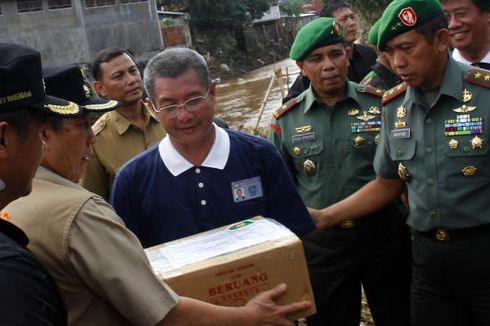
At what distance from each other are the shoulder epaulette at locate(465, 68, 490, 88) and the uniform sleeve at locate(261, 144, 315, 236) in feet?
2.85

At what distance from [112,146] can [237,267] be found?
1.93 m

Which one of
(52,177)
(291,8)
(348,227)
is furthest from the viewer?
(291,8)

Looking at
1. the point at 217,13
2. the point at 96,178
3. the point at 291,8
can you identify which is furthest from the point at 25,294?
the point at 291,8

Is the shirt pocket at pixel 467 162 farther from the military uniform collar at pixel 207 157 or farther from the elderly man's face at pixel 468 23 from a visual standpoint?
the elderly man's face at pixel 468 23

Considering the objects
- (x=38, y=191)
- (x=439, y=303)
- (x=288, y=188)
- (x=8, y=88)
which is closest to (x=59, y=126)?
(x=38, y=191)

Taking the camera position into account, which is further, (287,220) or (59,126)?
(287,220)

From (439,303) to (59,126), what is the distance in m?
1.74

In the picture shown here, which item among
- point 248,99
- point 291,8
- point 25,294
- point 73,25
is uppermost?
point 291,8

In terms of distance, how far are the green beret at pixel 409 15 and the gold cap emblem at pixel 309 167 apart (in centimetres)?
88

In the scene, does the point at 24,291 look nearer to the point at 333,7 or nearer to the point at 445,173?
the point at 445,173

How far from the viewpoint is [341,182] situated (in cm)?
293

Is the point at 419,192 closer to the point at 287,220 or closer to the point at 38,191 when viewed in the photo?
the point at 287,220

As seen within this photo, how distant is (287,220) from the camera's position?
7.58ft

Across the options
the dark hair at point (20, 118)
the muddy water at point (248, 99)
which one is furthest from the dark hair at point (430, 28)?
the muddy water at point (248, 99)
